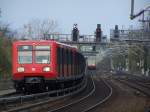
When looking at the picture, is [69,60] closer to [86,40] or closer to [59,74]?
[59,74]

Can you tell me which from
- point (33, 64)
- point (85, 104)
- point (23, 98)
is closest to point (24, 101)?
point (23, 98)

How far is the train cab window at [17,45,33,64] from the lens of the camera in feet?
112

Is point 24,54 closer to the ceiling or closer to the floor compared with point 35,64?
closer to the ceiling

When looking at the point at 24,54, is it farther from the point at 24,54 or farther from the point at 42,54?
the point at 42,54

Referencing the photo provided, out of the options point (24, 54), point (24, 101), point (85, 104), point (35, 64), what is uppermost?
point (24, 54)

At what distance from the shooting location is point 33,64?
111ft

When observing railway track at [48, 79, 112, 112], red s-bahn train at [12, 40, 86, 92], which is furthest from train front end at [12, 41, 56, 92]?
railway track at [48, 79, 112, 112]

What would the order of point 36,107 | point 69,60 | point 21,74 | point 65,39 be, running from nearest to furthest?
point 36,107 < point 21,74 < point 69,60 < point 65,39

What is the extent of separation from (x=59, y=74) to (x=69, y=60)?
18.8 ft

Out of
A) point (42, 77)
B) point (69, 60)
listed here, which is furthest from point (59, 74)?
point (69, 60)

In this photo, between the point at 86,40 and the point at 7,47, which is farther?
the point at 86,40

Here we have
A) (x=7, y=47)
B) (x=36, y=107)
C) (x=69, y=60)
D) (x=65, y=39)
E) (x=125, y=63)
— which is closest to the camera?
(x=36, y=107)

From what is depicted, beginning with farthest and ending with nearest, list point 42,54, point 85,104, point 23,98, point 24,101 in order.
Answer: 1. point 42,54
2. point 85,104
3. point 24,101
4. point 23,98

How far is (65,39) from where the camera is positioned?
107125mm
